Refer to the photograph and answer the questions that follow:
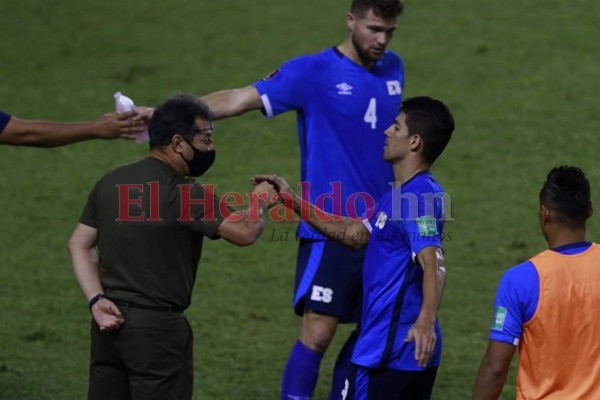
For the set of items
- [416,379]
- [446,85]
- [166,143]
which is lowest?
[416,379]

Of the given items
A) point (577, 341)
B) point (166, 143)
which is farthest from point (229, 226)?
point (577, 341)

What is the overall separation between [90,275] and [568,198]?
7.30 ft

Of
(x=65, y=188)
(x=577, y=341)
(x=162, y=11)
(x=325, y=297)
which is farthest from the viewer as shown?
(x=162, y=11)

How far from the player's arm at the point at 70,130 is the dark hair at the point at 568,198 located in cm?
244

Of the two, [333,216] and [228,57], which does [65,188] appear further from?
[333,216]

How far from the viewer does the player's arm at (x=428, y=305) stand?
5.64 meters

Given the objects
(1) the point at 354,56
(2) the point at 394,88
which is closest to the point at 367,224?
(2) the point at 394,88

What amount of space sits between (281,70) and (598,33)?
10.6m

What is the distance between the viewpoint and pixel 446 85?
15.9m

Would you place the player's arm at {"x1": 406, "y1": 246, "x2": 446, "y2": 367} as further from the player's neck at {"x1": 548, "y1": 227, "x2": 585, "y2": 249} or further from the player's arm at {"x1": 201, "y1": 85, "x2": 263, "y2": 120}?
the player's arm at {"x1": 201, "y1": 85, "x2": 263, "y2": 120}

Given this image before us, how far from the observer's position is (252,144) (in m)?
14.5

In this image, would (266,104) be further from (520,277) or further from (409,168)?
(520,277)

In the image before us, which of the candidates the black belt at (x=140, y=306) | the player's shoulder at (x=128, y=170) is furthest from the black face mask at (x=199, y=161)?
the black belt at (x=140, y=306)

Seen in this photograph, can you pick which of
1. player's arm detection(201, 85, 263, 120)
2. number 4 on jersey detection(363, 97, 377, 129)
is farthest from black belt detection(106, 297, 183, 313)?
number 4 on jersey detection(363, 97, 377, 129)
